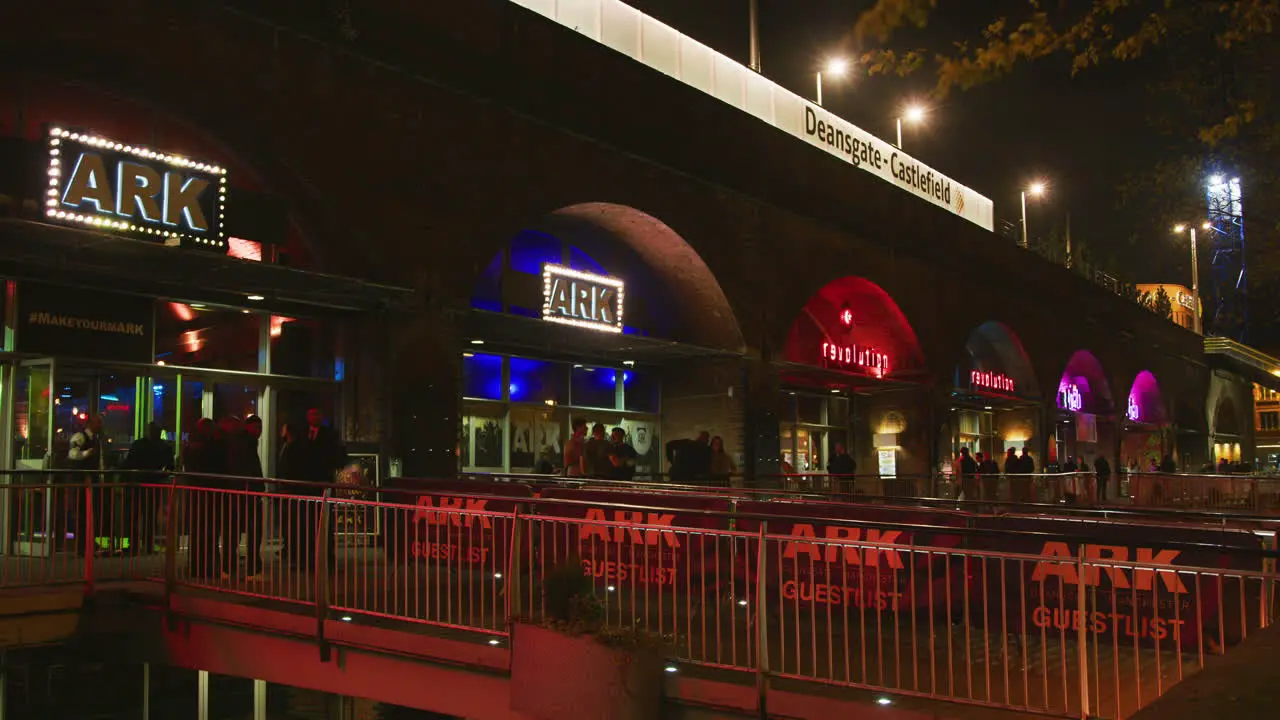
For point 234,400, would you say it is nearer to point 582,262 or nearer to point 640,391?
point 582,262

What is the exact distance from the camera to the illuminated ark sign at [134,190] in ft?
38.5

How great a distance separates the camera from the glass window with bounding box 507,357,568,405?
20344mm

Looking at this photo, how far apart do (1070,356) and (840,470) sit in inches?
822

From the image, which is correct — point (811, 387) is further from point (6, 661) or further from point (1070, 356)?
point (6, 661)

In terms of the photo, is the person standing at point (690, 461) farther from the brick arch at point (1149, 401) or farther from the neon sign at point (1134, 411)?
the brick arch at point (1149, 401)

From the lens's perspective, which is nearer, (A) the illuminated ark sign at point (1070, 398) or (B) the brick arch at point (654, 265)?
(B) the brick arch at point (654, 265)

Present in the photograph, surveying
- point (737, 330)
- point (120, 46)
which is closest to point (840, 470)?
point (737, 330)

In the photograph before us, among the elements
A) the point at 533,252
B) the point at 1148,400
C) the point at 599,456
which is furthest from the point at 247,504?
the point at 1148,400

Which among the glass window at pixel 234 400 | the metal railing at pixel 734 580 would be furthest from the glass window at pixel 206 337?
the metal railing at pixel 734 580

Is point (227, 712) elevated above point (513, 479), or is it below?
below

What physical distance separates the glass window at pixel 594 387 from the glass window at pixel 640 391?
35cm

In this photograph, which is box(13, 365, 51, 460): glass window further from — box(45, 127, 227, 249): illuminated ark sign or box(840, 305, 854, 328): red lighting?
box(840, 305, 854, 328): red lighting

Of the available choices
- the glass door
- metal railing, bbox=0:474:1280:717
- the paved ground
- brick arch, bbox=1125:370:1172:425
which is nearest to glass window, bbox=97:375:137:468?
the glass door

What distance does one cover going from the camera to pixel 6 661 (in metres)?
11.4
